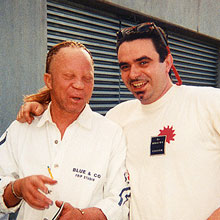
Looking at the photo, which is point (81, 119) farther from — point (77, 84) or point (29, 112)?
point (29, 112)

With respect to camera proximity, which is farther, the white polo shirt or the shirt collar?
the shirt collar

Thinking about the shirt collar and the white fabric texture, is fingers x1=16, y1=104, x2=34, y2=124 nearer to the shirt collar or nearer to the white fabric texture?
the shirt collar

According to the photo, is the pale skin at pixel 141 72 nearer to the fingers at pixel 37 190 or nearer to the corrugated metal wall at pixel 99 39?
the fingers at pixel 37 190

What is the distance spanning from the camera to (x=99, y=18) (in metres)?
4.93

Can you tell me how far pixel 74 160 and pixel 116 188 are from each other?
0.36 meters

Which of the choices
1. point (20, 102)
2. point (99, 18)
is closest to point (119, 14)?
point (99, 18)

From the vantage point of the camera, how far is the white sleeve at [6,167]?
2086 millimetres

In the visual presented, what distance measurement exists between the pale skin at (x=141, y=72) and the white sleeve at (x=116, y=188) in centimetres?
43

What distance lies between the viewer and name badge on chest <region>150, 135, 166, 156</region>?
7.58 ft

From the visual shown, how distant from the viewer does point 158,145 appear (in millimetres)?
2324

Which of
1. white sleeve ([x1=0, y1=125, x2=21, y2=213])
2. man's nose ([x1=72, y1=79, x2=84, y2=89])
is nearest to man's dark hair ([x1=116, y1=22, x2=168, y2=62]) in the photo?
man's nose ([x1=72, y1=79, x2=84, y2=89])

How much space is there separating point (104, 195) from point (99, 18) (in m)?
3.43

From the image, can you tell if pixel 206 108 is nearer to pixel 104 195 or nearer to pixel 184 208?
pixel 184 208

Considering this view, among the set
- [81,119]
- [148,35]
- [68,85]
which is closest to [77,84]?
[68,85]
